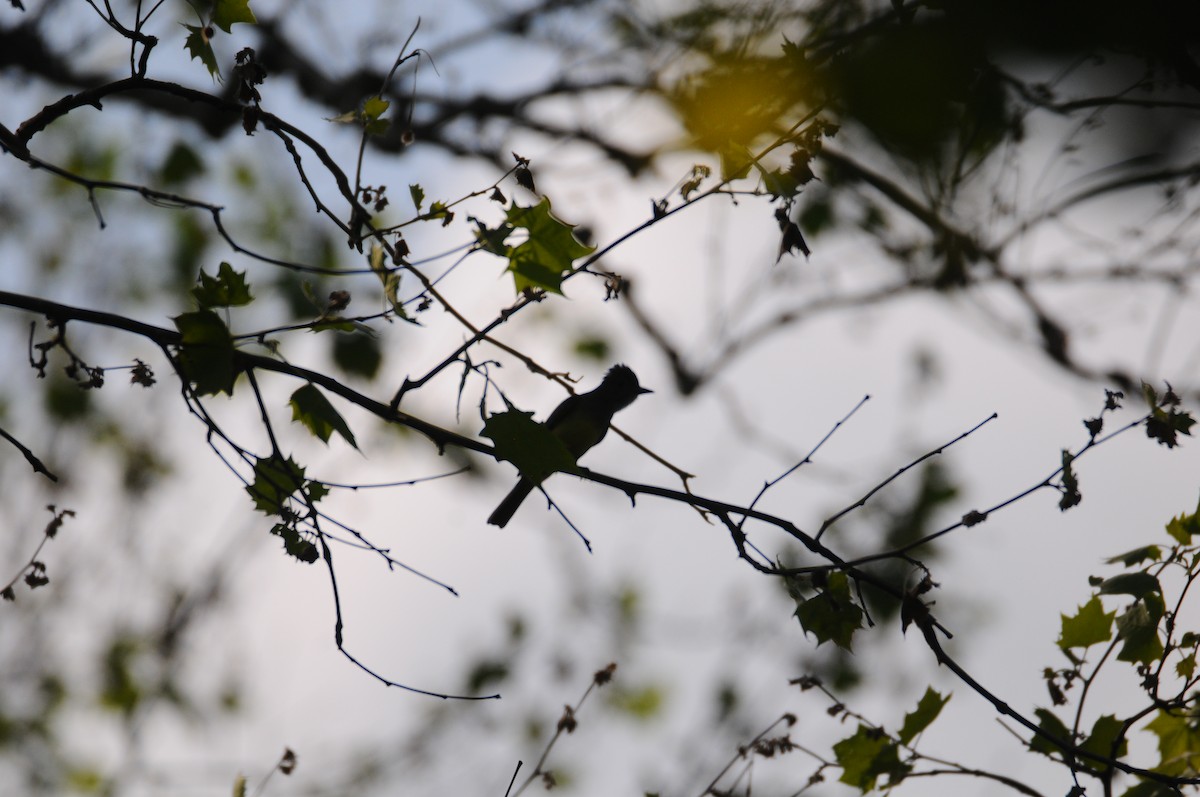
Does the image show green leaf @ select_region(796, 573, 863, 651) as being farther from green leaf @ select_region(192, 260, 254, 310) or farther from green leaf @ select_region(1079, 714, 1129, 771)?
green leaf @ select_region(192, 260, 254, 310)

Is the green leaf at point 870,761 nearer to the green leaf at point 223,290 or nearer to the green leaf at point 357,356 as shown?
the green leaf at point 223,290

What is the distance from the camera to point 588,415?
20.7ft

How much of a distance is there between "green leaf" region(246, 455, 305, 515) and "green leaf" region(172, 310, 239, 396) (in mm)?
321

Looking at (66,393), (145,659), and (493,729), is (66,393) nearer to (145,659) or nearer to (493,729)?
(145,659)

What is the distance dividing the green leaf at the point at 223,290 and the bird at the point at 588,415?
9.63 feet

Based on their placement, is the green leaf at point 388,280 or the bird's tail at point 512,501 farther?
the bird's tail at point 512,501

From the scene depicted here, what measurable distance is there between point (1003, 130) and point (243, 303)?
234cm

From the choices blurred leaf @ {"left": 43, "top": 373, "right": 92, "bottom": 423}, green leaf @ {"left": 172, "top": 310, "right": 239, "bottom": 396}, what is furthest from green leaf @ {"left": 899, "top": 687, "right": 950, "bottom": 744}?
blurred leaf @ {"left": 43, "top": 373, "right": 92, "bottom": 423}

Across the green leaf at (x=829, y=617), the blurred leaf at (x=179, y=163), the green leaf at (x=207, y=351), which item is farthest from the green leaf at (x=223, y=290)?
the blurred leaf at (x=179, y=163)

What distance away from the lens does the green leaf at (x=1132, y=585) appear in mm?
3053

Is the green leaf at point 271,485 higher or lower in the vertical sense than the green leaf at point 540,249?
lower

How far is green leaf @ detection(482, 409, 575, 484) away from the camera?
305 centimetres

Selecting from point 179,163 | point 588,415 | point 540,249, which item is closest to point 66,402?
point 179,163

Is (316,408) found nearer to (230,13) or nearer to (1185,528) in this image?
(230,13)
